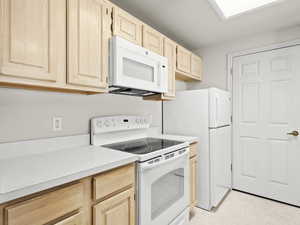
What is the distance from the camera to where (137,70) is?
5.23 ft

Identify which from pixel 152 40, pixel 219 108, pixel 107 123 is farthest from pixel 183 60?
pixel 107 123

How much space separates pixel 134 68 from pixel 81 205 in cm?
114

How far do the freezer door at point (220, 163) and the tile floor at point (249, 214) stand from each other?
14 centimetres

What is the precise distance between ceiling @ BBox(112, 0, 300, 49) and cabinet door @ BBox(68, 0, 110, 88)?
558 mm

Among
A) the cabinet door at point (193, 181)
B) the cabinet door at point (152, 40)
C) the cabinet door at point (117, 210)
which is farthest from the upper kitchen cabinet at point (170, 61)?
the cabinet door at point (117, 210)

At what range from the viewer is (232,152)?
8.97 feet

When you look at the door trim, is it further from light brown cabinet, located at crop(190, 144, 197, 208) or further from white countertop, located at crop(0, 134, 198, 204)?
white countertop, located at crop(0, 134, 198, 204)

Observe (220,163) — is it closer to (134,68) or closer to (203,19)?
(134,68)

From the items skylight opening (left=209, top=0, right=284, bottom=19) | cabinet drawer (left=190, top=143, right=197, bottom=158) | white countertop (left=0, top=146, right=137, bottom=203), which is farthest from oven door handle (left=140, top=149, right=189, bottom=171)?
skylight opening (left=209, top=0, right=284, bottom=19)

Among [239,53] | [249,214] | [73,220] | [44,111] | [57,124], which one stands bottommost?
[249,214]

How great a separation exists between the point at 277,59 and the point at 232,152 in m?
1.50

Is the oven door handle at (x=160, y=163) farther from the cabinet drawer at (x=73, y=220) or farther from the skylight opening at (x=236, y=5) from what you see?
the skylight opening at (x=236, y=5)

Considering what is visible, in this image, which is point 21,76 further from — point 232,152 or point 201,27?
point 232,152

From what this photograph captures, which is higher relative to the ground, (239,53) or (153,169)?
(239,53)
